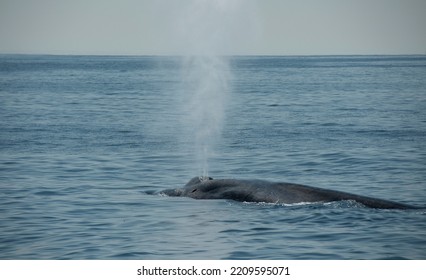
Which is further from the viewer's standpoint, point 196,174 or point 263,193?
point 196,174

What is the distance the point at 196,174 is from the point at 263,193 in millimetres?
6351

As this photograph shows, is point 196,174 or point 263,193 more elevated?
point 196,174

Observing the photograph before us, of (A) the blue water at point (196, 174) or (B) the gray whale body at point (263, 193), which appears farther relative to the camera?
(B) the gray whale body at point (263, 193)

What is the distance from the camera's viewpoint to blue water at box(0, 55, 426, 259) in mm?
18484

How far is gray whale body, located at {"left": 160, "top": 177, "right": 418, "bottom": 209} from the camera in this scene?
22.5 meters

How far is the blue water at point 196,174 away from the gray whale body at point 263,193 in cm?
53

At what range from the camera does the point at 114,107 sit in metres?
62.8

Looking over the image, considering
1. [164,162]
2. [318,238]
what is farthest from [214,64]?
[318,238]

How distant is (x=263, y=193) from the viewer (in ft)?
77.5

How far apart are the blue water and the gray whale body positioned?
53 cm

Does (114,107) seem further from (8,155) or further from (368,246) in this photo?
(368,246)

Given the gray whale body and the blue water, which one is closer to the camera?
the blue water

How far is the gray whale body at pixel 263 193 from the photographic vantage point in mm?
22505
